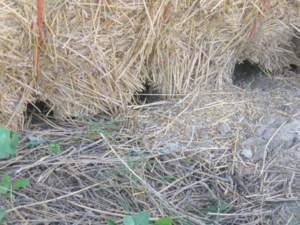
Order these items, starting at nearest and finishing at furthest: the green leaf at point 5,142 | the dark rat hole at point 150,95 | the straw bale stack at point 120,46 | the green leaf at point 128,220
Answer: the green leaf at point 128,220 < the green leaf at point 5,142 < the straw bale stack at point 120,46 < the dark rat hole at point 150,95

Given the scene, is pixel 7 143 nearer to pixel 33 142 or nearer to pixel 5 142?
pixel 5 142

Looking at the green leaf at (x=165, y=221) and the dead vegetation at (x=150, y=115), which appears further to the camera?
the dead vegetation at (x=150, y=115)

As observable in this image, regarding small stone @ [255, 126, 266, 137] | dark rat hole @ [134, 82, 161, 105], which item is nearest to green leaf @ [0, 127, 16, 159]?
dark rat hole @ [134, 82, 161, 105]

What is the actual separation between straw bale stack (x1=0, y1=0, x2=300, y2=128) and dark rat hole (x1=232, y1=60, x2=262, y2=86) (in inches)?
9.4

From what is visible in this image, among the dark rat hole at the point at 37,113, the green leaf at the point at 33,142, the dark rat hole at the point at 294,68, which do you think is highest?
the dark rat hole at the point at 294,68

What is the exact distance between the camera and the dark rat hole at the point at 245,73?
2.31 metres

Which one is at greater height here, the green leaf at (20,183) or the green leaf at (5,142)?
the green leaf at (5,142)

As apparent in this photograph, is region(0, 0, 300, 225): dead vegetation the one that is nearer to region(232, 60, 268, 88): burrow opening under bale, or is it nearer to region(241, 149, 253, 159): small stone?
region(241, 149, 253, 159): small stone

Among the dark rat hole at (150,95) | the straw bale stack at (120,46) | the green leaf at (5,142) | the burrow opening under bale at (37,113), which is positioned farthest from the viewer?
the dark rat hole at (150,95)

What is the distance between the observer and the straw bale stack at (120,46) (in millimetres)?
1638

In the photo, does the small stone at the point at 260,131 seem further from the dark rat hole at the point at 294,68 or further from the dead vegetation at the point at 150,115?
the dark rat hole at the point at 294,68

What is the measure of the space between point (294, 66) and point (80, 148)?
1.38 meters

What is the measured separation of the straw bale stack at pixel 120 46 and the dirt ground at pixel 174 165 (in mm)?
110

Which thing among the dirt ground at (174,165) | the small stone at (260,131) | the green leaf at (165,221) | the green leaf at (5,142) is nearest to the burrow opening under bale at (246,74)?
the dirt ground at (174,165)
